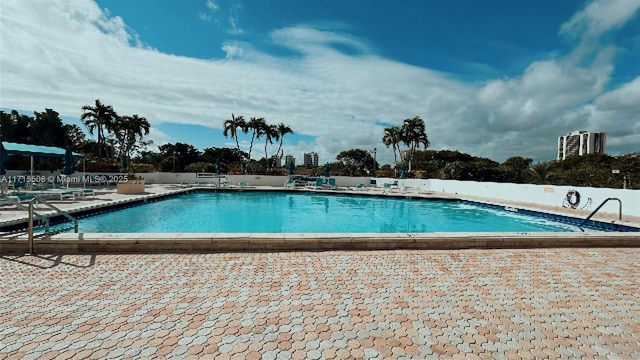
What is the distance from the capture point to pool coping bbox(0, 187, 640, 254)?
4359 millimetres

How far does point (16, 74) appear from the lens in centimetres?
972

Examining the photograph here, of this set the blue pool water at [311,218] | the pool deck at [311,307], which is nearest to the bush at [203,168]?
the blue pool water at [311,218]

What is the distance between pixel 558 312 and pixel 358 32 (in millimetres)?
12609

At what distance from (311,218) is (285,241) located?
6.29 m

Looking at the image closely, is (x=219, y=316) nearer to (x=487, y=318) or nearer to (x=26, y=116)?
(x=487, y=318)

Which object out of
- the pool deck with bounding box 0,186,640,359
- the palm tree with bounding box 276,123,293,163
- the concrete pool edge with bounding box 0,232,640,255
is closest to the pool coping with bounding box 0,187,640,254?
the concrete pool edge with bounding box 0,232,640,255

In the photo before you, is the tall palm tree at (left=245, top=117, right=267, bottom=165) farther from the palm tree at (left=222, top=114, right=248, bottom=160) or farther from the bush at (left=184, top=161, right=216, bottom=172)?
the bush at (left=184, top=161, right=216, bottom=172)

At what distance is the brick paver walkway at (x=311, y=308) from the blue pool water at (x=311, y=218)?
474 cm

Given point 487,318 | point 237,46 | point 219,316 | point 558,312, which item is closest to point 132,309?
point 219,316

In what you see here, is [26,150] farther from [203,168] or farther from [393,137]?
[393,137]

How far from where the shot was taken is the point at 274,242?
466 centimetres

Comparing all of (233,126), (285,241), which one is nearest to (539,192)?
(285,241)

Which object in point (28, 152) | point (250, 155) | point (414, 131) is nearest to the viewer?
point (28, 152)

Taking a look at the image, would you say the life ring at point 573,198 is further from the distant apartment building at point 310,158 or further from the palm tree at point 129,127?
the distant apartment building at point 310,158
